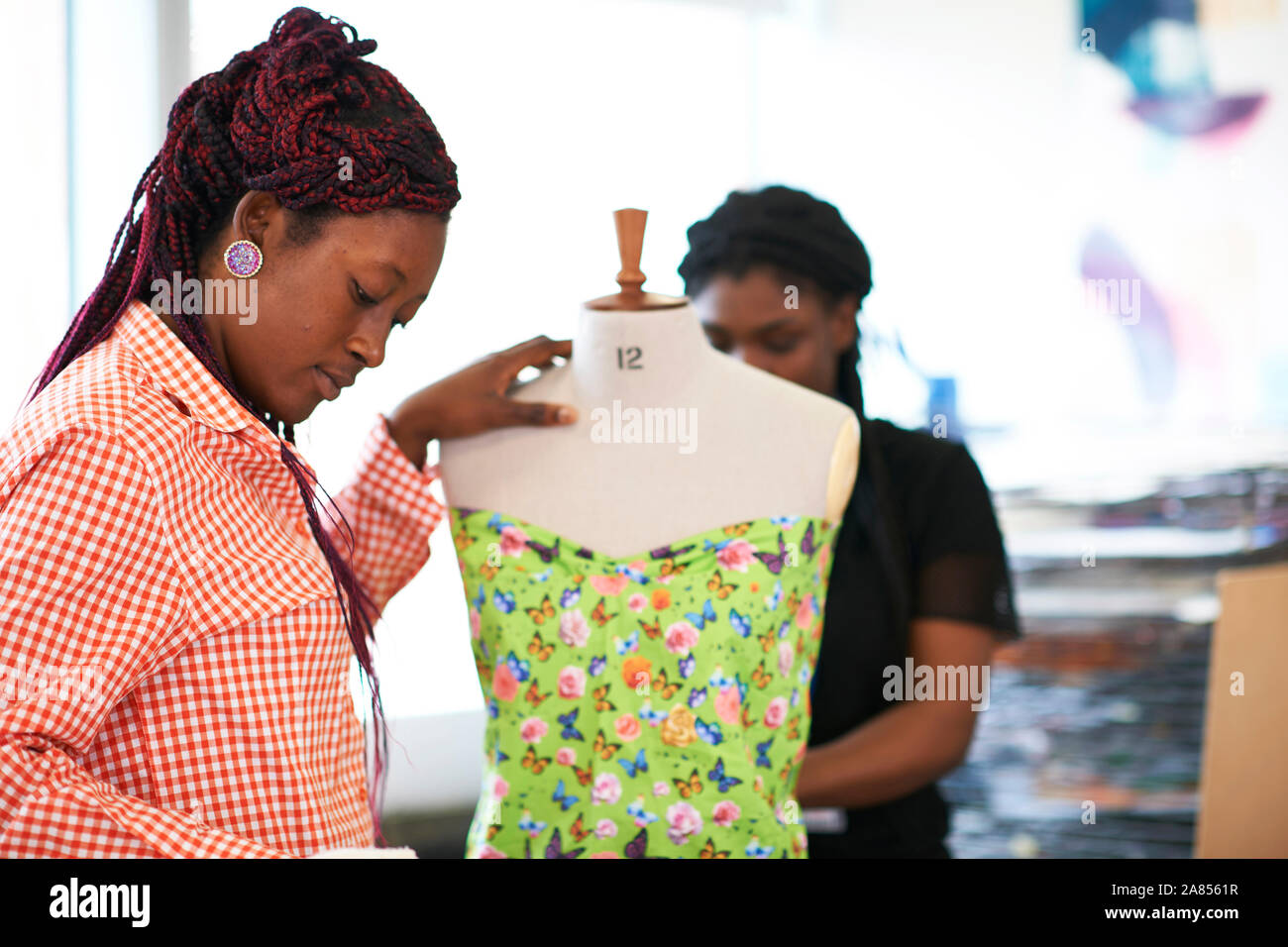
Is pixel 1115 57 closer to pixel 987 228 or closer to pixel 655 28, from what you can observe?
pixel 987 228

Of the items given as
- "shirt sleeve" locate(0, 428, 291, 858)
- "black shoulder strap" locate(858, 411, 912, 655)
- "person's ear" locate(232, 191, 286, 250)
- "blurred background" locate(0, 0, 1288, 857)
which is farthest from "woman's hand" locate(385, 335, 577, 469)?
"blurred background" locate(0, 0, 1288, 857)

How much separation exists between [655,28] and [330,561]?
2457mm

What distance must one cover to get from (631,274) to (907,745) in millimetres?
810

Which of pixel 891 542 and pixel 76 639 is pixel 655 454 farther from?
pixel 76 639

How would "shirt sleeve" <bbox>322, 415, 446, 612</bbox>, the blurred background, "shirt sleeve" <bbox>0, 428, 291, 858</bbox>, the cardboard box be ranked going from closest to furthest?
"shirt sleeve" <bbox>0, 428, 291, 858</bbox> → "shirt sleeve" <bbox>322, 415, 446, 612</bbox> → the cardboard box → the blurred background

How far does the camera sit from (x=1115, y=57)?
314 centimetres

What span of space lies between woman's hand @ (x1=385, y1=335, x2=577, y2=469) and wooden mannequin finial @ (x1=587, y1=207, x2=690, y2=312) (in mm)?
120

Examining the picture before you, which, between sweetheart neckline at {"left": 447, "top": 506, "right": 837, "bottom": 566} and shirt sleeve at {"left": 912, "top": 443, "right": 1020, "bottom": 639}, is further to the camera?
shirt sleeve at {"left": 912, "top": 443, "right": 1020, "bottom": 639}

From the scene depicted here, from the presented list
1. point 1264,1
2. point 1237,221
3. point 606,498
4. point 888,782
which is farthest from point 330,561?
point 1264,1

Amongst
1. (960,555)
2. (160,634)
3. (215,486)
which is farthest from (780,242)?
(160,634)

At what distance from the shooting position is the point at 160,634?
3.14 feet

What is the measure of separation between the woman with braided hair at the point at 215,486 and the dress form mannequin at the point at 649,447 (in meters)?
0.26

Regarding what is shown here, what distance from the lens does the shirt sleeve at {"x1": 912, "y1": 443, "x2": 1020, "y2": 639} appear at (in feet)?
5.67

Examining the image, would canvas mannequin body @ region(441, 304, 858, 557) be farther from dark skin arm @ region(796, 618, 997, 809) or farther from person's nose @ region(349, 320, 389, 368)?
dark skin arm @ region(796, 618, 997, 809)
